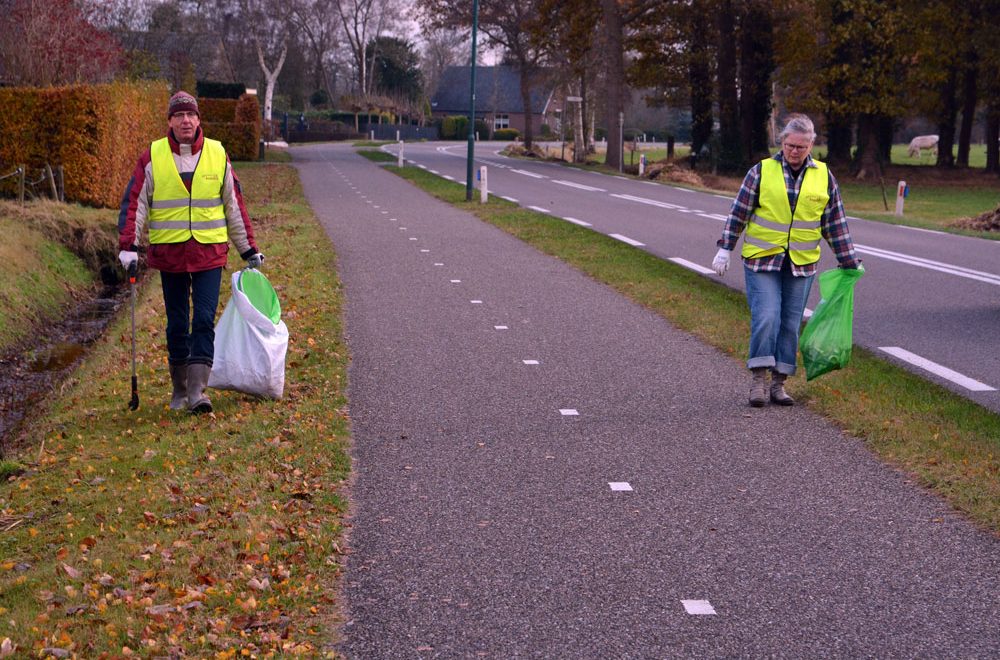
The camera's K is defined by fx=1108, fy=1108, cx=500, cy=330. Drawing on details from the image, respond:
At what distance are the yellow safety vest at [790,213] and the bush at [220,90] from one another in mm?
46515

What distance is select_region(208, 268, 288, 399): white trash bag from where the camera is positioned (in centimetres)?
684

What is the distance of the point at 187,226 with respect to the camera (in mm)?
6711

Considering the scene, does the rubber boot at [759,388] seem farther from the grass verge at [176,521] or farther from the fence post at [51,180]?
the fence post at [51,180]

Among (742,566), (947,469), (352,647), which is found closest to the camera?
(352,647)

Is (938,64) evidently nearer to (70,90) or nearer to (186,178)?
(70,90)

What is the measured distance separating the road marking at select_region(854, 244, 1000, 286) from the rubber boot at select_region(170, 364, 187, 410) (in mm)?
9313

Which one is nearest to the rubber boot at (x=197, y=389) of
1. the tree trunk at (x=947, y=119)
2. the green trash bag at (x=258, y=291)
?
the green trash bag at (x=258, y=291)

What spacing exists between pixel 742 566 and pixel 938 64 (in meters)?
39.4

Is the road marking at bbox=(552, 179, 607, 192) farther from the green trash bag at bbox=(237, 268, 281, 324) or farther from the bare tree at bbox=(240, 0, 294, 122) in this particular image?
the bare tree at bbox=(240, 0, 294, 122)

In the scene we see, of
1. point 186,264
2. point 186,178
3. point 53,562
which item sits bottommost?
point 53,562

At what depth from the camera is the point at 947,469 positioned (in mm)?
5551

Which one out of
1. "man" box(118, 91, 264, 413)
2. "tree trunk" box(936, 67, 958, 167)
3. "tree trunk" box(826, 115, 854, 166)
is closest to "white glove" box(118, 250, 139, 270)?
"man" box(118, 91, 264, 413)

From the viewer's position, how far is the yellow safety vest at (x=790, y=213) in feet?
Answer: 22.7

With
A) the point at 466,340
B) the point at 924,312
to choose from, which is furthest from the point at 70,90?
the point at 924,312
